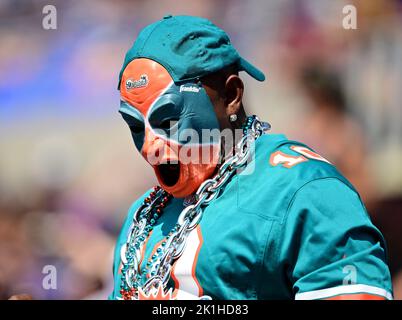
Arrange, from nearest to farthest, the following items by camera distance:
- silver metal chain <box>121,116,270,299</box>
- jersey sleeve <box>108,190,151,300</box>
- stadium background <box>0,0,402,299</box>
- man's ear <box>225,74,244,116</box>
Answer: silver metal chain <box>121,116,270,299</box>
man's ear <box>225,74,244,116</box>
jersey sleeve <box>108,190,151,300</box>
stadium background <box>0,0,402,299</box>

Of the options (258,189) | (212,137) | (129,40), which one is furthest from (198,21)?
(129,40)

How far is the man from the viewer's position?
5.26 ft

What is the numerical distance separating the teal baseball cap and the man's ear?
0.05 metres

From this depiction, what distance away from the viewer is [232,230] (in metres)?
1.73

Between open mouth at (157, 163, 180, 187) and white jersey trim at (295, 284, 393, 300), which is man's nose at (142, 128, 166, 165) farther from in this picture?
white jersey trim at (295, 284, 393, 300)

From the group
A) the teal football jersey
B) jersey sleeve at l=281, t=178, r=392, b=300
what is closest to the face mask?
the teal football jersey

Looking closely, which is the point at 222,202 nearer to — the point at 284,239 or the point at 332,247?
the point at 284,239

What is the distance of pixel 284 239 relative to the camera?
5.44 ft

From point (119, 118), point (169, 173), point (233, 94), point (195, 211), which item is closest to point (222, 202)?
point (195, 211)

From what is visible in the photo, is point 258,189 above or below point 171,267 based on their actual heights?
above

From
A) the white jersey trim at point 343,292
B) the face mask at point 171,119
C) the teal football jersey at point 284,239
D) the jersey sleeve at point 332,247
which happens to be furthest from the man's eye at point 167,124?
the white jersey trim at point 343,292

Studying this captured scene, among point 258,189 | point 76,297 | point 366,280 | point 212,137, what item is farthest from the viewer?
point 76,297
